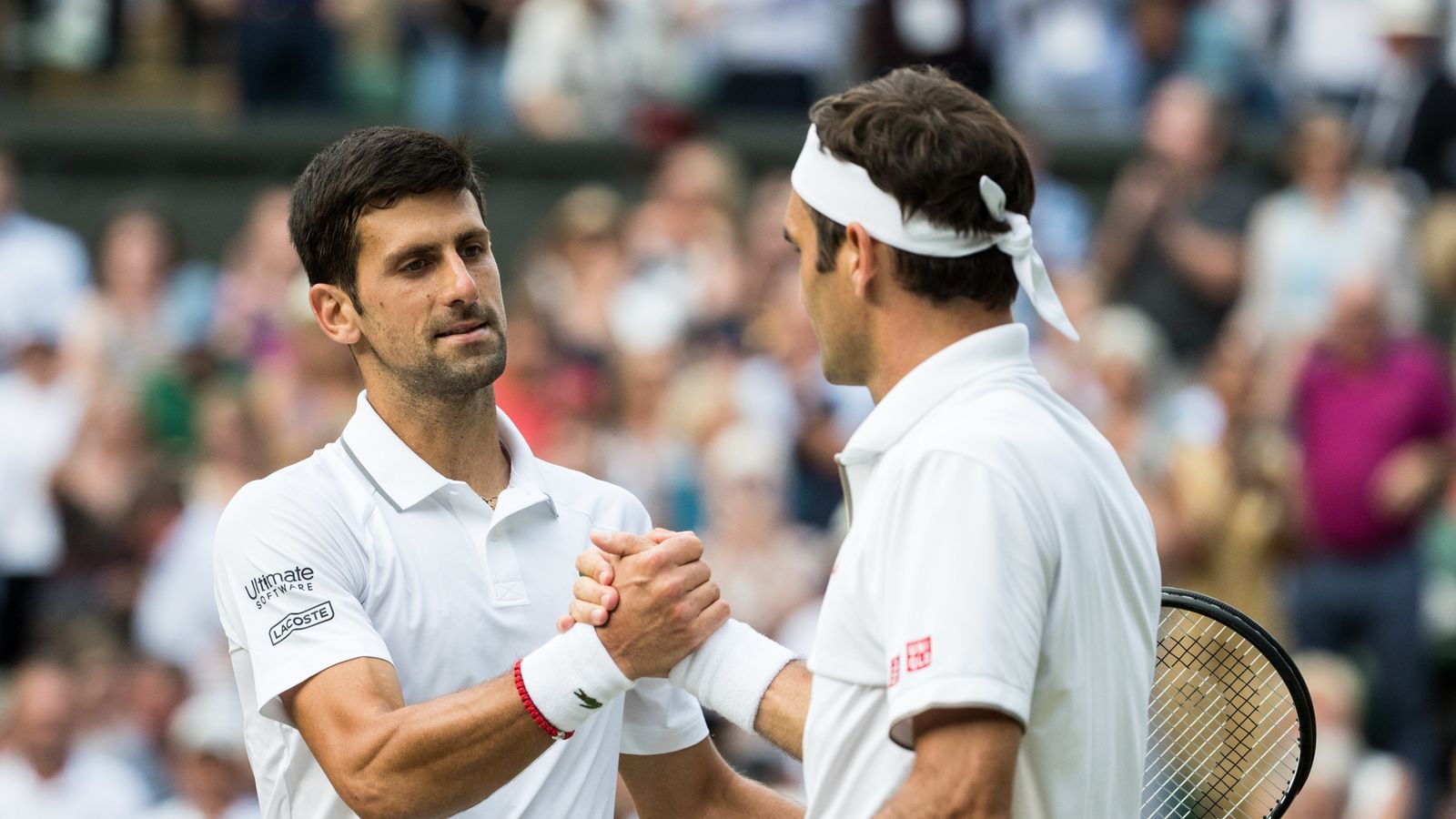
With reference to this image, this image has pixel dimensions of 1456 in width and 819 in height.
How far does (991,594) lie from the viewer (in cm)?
262

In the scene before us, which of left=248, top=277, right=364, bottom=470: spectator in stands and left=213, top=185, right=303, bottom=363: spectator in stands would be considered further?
left=213, top=185, right=303, bottom=363: spectator in stands

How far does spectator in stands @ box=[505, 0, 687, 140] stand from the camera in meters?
10.7

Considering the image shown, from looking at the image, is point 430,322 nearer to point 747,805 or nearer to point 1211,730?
point 747,805

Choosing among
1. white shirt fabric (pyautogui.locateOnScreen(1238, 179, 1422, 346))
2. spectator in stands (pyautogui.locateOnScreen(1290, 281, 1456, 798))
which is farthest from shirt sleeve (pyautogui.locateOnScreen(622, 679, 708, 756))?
white shirt fabric (pyautogui.locateOnScreen(1238, 179, 1422, 346))

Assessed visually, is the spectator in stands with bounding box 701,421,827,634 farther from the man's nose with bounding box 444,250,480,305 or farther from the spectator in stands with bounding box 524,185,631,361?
the man's nose with bounding box 444,250,480,305

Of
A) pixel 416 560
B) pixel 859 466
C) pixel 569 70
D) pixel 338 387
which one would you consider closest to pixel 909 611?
pixel 859 466

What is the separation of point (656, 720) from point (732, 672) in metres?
0.30

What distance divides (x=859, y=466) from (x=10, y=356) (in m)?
7.12

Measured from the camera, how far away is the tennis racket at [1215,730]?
335 cm

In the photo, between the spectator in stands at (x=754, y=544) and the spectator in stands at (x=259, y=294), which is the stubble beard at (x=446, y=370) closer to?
the spectator in stands at (x=754, y=544)

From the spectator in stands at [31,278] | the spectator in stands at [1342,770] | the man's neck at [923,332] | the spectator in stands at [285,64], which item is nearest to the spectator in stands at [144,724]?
the spectator in stands at [31,278]

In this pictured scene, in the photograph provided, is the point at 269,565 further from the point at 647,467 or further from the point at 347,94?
the point at 347,94

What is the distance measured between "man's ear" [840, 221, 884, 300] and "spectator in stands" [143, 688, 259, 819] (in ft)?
15.3

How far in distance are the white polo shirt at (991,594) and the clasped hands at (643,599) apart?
45 cm
